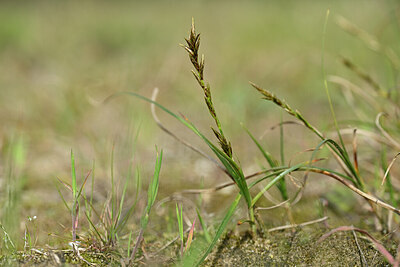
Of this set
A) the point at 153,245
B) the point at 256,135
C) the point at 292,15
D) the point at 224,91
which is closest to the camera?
the point at 153,245

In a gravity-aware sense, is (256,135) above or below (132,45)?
below

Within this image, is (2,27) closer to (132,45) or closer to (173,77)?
(132,45)

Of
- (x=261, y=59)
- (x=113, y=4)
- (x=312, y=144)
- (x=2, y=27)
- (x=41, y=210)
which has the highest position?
(x=113, y=4)

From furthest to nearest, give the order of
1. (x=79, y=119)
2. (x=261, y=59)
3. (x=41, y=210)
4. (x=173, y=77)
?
(x=261, y=59)
(x=173, y=77)
(x=79, y=119)
(x=41, y=210)

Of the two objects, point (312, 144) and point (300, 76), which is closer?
point (312, 144)

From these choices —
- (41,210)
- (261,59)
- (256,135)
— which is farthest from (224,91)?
(41,210)

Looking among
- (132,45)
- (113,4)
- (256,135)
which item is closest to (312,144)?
(256,135)
